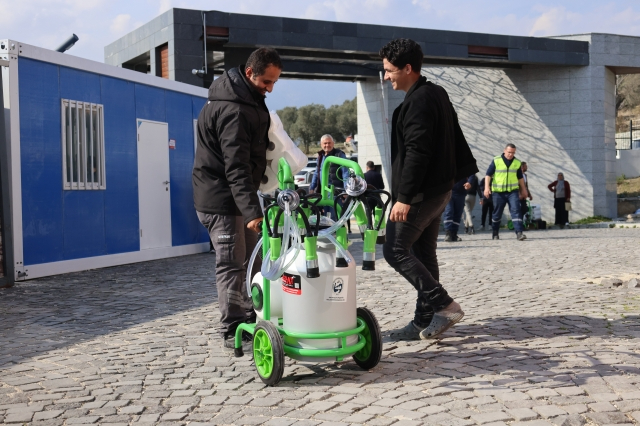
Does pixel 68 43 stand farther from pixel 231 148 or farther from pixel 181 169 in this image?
pixel 231 148

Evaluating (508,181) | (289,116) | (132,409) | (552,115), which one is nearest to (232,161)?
(132,409)

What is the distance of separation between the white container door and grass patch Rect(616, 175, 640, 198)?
63.9 feet

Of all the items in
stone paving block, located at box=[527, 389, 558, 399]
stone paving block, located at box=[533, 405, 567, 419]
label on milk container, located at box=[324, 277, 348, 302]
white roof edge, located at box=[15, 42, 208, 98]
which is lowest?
stone paving block, located at box=[533, 405, 567, 419]

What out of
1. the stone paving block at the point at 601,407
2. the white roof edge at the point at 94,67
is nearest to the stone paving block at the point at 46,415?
the stone paving block at the point at 601,407

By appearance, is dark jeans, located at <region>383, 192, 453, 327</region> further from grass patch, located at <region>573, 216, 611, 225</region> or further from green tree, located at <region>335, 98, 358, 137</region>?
green tree, located at <region>335, 98, 358, 137</region>

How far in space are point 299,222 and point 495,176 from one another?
11.0 meters

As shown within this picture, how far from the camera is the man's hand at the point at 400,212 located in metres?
5.18

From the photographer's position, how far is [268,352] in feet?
14.5

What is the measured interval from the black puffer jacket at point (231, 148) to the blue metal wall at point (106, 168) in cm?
556

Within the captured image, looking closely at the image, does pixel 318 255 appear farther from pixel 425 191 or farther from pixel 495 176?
pixel 495 176

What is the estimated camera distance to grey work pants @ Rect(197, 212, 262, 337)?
16.9ft

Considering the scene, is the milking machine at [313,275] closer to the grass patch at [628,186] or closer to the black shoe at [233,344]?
the black shoe at [233,344]

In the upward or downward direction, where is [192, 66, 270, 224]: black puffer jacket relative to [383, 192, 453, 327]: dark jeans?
upward

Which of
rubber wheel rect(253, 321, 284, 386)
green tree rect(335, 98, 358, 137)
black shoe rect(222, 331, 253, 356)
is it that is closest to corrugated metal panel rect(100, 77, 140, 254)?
black shoe rect(222, 331, 253, 356)
